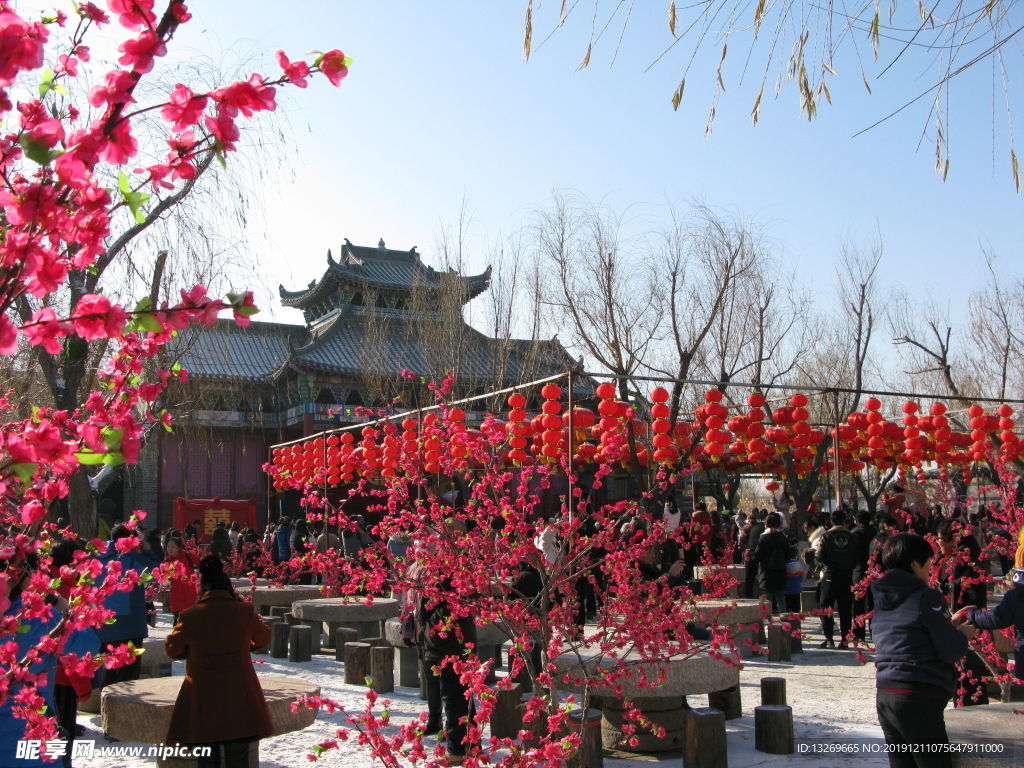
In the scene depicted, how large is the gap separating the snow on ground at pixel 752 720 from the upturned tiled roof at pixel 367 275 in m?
18.3

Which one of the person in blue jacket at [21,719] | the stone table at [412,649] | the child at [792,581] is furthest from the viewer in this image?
the child at [792,581]

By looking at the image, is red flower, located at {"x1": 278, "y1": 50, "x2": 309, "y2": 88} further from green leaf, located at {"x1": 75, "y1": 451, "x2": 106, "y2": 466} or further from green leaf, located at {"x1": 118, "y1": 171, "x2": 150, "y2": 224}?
green leaf, located at {"x1": 75, "y1": 451, "x2": 106, "y2": 466}

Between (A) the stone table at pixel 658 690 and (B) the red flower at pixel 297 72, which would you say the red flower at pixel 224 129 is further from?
(A) the stone table at pixel 658 690

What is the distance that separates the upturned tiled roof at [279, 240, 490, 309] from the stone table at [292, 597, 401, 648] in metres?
16.1

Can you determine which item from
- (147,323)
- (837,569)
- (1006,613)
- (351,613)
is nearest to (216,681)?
(147,323)

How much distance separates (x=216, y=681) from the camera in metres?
4.01

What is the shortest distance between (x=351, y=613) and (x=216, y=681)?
5.71m

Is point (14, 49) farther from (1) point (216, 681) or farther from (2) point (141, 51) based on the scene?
(1) point (216, 681)

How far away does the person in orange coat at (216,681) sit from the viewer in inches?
157

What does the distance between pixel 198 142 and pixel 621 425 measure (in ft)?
26.3

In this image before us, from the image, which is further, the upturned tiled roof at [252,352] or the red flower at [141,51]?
the upturned tiled roof at [252,352]

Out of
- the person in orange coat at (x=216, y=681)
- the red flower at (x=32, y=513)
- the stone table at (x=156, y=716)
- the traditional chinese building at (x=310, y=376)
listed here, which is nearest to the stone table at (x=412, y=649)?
the stone table at (x=156, y=716)

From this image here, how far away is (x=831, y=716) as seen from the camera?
242 inches

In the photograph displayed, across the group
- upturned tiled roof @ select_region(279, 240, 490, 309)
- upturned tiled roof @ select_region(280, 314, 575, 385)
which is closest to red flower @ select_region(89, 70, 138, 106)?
upturned tiled roof @ select_region(280, 314, 575, 385)
